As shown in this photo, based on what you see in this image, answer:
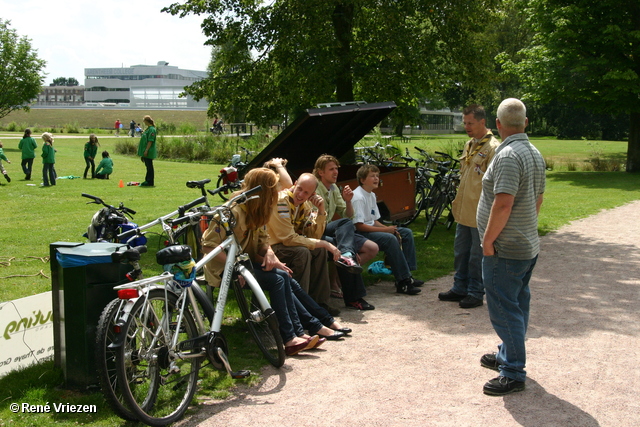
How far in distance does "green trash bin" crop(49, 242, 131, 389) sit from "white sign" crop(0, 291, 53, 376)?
338 mm

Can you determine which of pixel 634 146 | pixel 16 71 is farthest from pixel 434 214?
pixel 16 71

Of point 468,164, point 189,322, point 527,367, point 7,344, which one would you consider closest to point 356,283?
point 468,164

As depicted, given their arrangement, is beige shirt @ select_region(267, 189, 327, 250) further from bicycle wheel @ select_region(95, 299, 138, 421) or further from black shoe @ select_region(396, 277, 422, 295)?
bicycle wheel @ select_region(95, 299, 138, 421)

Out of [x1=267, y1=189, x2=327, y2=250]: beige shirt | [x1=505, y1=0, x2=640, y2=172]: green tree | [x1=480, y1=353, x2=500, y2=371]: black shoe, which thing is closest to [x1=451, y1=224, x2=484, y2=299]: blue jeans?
[x1=267, y1=189, x2=327, y2=250]: beige shirt

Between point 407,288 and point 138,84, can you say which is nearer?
point 407,288

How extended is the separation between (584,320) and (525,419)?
2.49 metres

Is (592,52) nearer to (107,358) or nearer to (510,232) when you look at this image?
(510,232)

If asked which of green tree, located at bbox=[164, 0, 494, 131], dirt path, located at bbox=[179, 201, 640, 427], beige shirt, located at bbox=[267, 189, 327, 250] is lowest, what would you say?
dirt path, located at bbox=[179, 201, 640, 427]

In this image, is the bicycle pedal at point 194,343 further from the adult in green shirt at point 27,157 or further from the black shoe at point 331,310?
the adult in green shirt at point 27,157

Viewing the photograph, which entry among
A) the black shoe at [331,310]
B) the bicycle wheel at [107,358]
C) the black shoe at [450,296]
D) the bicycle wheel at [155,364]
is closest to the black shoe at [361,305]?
the black shoe at [331,310]

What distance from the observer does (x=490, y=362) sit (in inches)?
193

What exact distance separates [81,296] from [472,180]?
4.16m

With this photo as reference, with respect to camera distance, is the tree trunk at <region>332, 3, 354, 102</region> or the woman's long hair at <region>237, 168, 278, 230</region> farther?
the tree trunk at <region>332, 3, 354, 102</region>

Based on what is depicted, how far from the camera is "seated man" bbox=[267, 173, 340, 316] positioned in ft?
19.6
